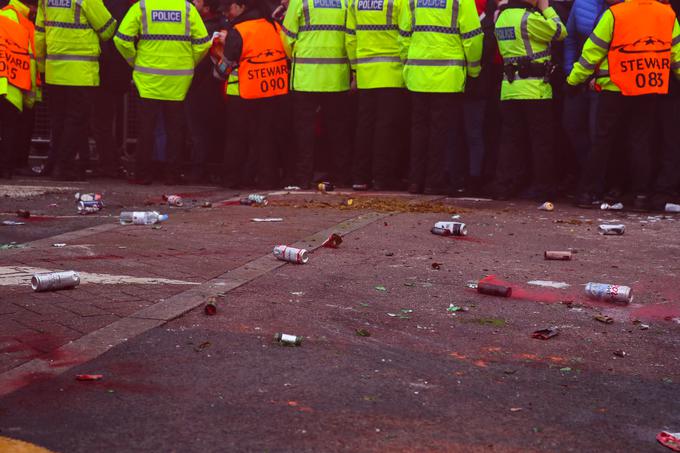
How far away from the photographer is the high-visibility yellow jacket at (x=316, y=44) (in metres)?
12.0

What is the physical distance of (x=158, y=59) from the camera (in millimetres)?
12438

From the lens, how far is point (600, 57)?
35.1 ft

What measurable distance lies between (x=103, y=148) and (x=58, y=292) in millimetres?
8216

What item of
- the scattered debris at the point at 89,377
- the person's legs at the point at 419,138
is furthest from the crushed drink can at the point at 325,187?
the scattered debris at the point at 89,377

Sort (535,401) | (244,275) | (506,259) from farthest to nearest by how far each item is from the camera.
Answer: (506,259), (244,275), (535,401)

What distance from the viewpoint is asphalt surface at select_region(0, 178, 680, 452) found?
3734mm

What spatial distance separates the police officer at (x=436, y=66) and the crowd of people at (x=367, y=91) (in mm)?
16

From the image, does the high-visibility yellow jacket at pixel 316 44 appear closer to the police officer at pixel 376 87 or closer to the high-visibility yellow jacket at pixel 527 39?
the police officer at pixel 376 87

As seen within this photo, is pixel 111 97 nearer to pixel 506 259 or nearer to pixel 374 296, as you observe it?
pixel 506 259

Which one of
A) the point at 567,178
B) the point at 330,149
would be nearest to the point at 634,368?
the point at 567,178

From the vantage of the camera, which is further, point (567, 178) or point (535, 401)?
point (567, 178)

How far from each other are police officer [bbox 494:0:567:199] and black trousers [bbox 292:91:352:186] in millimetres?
2068

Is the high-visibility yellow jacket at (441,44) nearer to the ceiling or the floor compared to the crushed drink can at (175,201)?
nearer to the ceiling

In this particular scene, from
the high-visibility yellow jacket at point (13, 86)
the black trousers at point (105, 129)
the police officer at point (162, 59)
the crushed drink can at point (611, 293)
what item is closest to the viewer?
the crushed drink can at point (611, 293)
